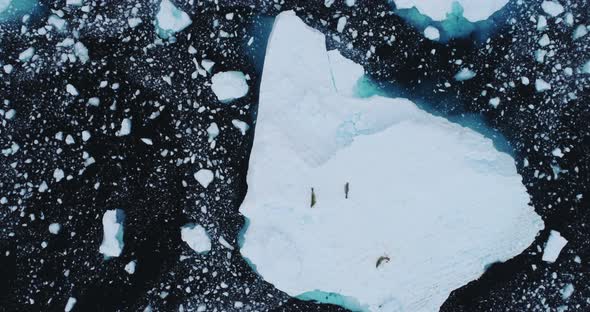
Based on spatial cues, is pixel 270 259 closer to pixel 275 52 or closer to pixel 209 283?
pixel 209 283

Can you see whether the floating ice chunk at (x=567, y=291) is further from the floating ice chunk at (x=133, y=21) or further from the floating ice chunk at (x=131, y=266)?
the floating ice chunk at (x=133, y=21)

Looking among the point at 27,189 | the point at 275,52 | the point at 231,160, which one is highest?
the point at 275,52

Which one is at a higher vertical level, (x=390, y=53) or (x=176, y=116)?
(x=390, y=53)

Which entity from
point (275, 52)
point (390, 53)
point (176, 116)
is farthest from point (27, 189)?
point (390, 53)

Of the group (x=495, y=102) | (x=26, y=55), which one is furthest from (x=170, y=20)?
(x=495, y=102)

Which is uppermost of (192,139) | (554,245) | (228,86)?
(228,86)

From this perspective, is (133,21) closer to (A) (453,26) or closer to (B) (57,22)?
(B) (57,22)
